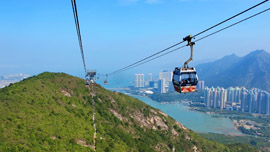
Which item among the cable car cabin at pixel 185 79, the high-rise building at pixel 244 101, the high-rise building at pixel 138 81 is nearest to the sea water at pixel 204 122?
the high-rise building at pixel 244 101

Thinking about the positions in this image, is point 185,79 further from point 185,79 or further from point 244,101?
point 244,101

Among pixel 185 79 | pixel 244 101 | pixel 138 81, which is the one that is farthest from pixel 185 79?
pixel 138 81

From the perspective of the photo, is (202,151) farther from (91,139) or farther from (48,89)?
(48,89)

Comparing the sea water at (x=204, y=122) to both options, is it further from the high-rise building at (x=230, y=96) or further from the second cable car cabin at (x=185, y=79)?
the second cable car cabin at (x=185, y=79)

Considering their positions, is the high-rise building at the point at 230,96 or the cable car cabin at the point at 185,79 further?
the high-rise building at the point at 230,96

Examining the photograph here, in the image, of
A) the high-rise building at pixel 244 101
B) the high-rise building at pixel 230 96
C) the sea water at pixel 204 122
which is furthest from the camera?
the high-rise building at pixel 230 96

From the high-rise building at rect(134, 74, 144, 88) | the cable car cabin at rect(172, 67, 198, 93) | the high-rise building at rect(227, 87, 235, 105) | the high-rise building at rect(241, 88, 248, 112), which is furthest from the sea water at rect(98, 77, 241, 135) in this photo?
the high-rise building at rect(134, 74, 144, 88)

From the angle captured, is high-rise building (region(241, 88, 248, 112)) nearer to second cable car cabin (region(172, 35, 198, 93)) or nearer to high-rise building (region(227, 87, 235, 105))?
high-rise building (region(227, 87, 235, 105))
